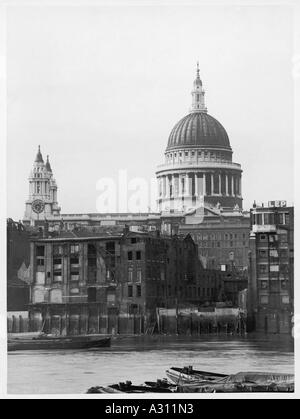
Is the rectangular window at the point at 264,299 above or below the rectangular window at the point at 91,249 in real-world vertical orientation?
below

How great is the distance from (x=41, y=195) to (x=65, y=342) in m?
1.18

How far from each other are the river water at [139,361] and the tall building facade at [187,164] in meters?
1.10

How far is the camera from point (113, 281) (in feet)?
31.1

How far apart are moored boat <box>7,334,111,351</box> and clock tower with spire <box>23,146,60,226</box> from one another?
0.91 metres

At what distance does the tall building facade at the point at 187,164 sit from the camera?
9.35m

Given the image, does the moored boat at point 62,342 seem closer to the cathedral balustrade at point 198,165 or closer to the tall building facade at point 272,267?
the tall building facade at point 272,267

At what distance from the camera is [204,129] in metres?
9.58

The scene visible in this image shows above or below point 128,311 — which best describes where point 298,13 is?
above

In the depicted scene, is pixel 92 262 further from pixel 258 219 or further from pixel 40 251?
pixel 258 219

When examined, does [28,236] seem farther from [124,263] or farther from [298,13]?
[298,13]

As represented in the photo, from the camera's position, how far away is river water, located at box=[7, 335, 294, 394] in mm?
8781

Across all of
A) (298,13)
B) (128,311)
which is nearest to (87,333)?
(128,311)

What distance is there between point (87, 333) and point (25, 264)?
76cm

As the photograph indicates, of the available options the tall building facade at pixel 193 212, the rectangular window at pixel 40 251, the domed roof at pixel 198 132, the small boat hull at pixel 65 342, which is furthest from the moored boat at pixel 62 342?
the domed roof at pixel 198 132
